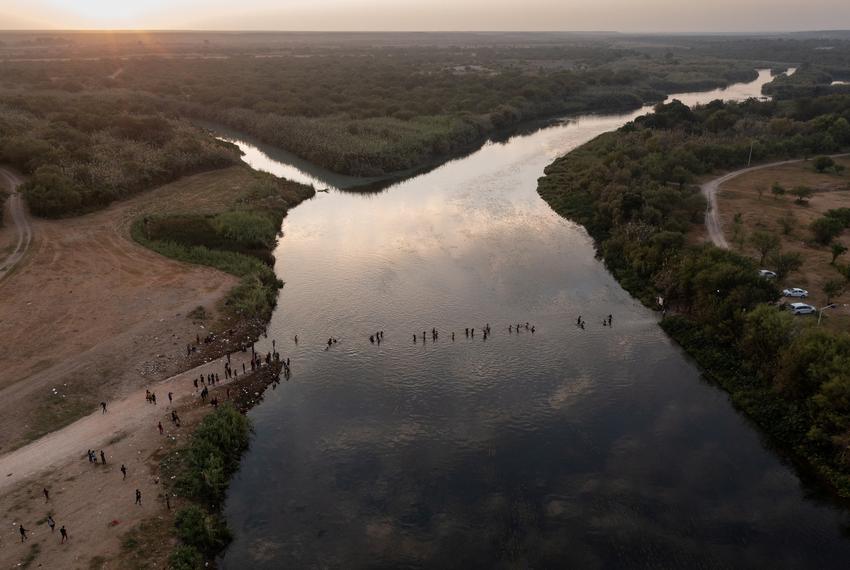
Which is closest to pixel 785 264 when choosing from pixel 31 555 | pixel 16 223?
pixel 31 555

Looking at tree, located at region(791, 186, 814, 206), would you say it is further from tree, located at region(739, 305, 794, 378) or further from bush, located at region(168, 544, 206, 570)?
bush, located at region(168, 544, 206, 570)

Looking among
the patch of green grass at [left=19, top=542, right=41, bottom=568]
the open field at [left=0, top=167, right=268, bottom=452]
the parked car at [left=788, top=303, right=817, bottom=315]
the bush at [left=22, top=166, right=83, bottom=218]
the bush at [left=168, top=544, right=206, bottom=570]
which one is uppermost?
the bush at [left=22, top=166, right=83, bottom=218]

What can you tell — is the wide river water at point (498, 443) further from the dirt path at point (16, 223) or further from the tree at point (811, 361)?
the dirt path at point (16, 223)

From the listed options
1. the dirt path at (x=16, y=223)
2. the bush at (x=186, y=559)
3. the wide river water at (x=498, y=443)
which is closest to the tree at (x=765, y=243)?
the wide river water at (x=498, y=443)

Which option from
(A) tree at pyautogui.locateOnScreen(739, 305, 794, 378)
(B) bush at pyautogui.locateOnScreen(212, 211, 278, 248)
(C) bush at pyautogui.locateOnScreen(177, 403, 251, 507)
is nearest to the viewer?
(C) bush at pyautogui.locateOnScreen(177, 403, 251, 507)

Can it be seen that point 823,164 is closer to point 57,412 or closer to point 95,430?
point 95,430

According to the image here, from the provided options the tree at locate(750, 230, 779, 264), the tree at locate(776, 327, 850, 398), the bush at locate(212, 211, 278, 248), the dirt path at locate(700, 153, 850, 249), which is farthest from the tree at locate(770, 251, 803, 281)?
the bush at locate(212, 211, 278, 248)

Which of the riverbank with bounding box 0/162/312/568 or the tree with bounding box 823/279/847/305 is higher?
the tree with bounding box 823/279/847/305
